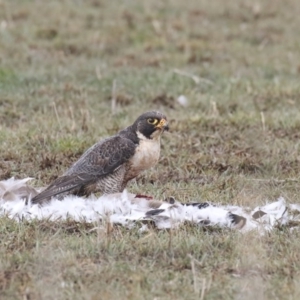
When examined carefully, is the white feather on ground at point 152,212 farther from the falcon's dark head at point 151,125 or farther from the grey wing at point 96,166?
the falcon's dark head at point 151,125

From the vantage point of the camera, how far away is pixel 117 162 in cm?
618

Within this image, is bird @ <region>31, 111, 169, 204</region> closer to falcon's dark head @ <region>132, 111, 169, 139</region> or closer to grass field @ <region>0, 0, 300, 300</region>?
falcon's dark head @ <region>132, 111, 169, 139</region>

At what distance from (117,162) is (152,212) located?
708 millimetres

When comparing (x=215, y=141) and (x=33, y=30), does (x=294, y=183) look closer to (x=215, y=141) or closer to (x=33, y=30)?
(x=215, y=141)

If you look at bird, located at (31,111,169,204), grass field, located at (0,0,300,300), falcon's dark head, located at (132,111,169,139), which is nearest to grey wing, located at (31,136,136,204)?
bird, located at (31,111,169,204)

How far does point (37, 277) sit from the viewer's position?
4582mm

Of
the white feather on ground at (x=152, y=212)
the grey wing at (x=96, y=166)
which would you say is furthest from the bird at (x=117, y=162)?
the white feather on ground at (x=152, y=212)

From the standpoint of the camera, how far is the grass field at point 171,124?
4688 millimetres

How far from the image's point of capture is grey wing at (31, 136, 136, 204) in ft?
20.2

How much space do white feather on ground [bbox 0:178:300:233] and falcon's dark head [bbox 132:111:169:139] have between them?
54 cm

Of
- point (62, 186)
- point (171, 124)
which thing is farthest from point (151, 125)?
point (171, 124)

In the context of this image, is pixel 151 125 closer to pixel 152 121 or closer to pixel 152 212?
pixel 152 121

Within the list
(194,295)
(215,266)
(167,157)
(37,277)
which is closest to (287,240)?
(215,266)

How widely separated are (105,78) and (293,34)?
395 cm
